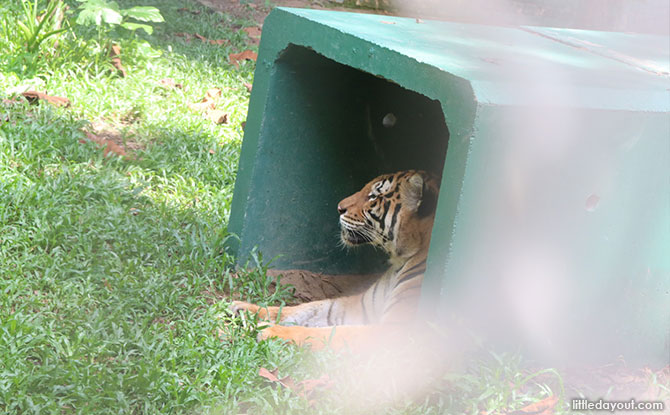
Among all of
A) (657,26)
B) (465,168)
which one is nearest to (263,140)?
(465,168)

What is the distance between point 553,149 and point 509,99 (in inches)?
10.1

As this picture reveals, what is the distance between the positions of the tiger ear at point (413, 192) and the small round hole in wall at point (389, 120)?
1.89 ft

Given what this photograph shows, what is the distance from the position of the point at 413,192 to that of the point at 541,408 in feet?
3.45

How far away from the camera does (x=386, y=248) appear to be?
336 centimetres

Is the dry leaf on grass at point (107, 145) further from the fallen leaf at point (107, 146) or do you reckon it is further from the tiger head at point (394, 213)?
the tiger head at point (394, 213)

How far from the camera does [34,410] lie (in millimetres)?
2225

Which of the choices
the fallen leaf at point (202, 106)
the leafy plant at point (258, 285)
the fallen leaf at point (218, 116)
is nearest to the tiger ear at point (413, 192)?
the leafy plant at point (258, 285)

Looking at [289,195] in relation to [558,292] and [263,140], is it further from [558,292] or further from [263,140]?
[558,292]

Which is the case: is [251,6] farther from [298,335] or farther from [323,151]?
[298,335]

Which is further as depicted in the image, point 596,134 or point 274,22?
point 274,22

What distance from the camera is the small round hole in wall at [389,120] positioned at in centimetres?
375

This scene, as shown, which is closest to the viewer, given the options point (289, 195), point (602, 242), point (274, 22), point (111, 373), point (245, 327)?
point (111, 373)

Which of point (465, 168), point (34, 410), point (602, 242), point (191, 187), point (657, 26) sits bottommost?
point (34, 410)

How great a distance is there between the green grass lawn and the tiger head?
460mm
